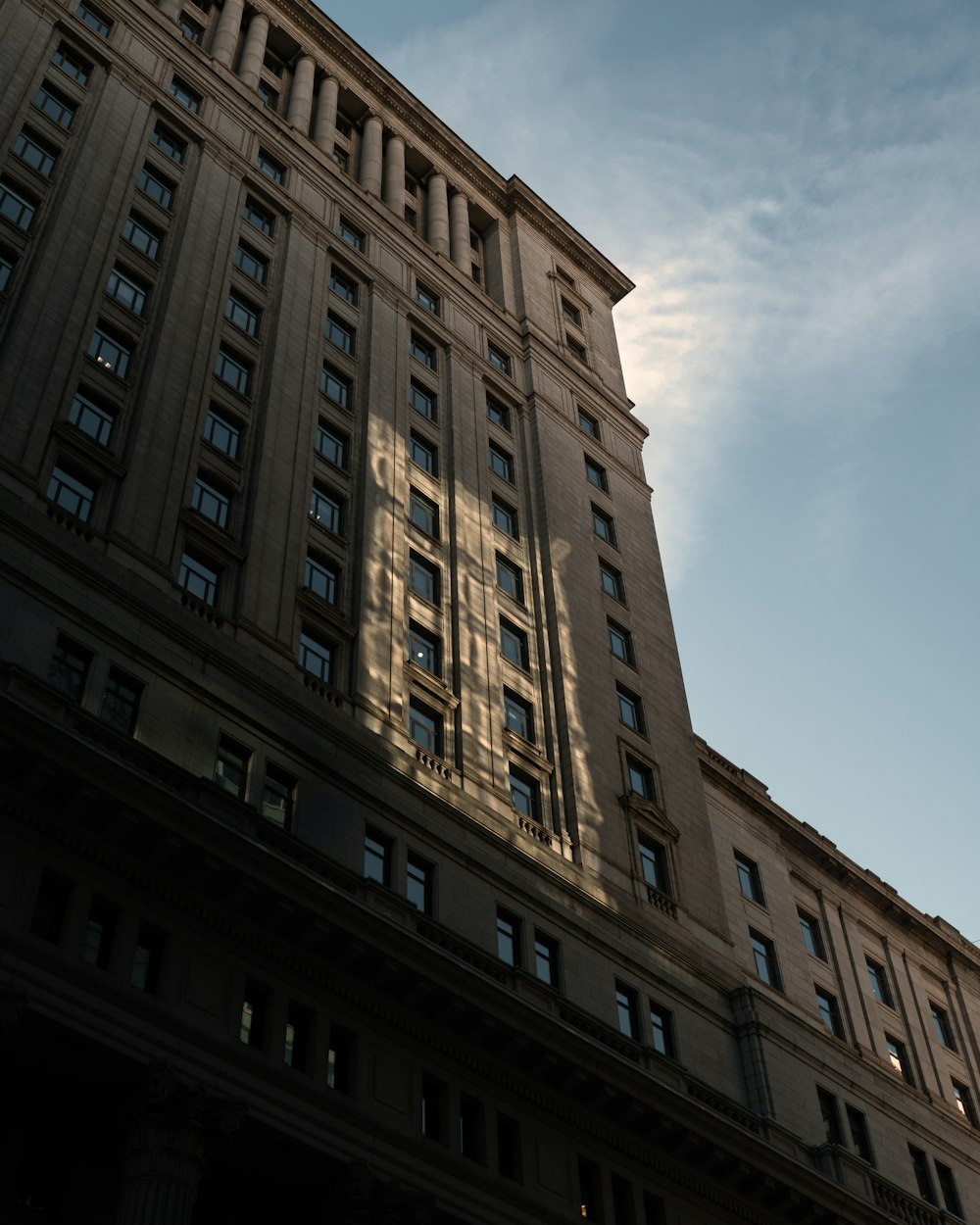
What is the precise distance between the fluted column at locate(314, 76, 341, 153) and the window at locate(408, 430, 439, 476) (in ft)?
55.9

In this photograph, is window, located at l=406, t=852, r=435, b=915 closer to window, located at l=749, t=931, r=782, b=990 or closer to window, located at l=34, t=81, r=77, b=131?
window, located at l=749, t=931, r=782, b=990

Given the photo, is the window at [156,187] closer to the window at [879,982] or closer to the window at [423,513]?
the window at [423,513]

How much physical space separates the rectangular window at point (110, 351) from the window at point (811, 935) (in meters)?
30.0

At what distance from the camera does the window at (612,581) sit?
54.7m

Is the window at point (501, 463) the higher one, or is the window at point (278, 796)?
the window at point (501, 463)

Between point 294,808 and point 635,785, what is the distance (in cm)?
1632

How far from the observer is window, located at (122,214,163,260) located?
46.2 meters

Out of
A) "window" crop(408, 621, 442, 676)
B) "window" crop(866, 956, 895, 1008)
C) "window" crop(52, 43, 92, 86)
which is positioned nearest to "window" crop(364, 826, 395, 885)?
"window" crop(408, 621, 442, 676)

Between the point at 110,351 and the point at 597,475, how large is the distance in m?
25.0

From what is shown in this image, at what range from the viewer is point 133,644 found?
→ 109 feet

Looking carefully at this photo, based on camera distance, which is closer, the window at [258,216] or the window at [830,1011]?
the window at [830,1011]

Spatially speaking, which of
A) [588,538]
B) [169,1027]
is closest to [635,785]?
[588,538]

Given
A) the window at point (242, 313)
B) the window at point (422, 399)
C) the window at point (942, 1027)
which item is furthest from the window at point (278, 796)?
the window at point (942, 1027)

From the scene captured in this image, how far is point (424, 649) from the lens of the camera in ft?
143
